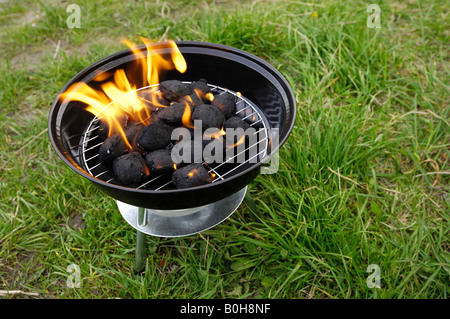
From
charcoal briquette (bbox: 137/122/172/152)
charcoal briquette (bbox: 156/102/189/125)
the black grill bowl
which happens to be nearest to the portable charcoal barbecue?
the black grill bowl

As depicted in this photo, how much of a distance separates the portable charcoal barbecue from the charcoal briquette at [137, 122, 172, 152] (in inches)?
6.2

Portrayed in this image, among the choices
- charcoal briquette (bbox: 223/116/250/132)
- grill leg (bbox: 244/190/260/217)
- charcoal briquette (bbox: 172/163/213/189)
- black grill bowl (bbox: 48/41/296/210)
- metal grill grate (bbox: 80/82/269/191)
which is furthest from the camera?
grill leg (bbox: 244/190/260/217)

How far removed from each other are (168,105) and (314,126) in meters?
1.09

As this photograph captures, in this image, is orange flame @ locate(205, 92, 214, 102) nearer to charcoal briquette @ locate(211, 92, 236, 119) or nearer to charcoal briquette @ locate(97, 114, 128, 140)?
charcoal briquette @ locate(211, 92, 236, 119)

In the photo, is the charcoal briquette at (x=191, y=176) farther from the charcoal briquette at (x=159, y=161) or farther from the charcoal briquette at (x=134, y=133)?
the charcoal briquette at (x=134, y=133)

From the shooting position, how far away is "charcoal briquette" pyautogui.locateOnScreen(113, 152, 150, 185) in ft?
5.76

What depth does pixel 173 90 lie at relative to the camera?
201cm

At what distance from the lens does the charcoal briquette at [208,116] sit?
1.88 meters

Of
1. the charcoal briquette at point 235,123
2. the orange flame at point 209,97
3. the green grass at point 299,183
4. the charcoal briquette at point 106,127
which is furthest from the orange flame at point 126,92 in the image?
the green grass at point 299,183

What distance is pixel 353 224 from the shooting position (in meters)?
2.16

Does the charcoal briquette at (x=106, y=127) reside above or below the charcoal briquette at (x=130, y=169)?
above

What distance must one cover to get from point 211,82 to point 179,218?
0.82 meters

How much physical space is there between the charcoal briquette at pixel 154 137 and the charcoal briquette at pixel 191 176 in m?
0.19
